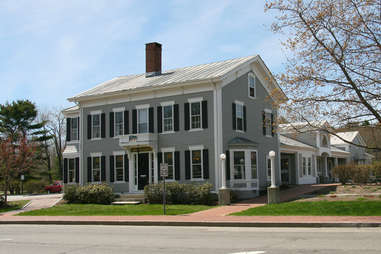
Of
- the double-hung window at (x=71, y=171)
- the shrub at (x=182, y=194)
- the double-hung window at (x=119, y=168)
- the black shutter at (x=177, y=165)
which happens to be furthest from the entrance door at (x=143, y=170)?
the double-hung window at (x=71, y=171)

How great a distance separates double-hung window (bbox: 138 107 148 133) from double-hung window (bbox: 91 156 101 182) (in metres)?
3.76

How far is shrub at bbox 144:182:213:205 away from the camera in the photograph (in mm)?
23172

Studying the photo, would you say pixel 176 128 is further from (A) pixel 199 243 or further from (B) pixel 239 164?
(A) pixel 199 243

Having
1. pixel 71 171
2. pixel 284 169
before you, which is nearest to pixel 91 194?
pixel 71 171

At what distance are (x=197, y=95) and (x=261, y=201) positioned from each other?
21.6 ft

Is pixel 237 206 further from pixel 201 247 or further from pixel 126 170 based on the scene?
pixel 201 247

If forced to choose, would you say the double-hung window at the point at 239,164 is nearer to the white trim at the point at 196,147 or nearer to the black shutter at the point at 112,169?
the white trim at the point at 196,147

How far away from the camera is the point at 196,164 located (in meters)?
24.9

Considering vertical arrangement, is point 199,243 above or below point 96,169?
below

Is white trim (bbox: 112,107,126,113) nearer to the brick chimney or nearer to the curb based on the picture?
the brick chimney

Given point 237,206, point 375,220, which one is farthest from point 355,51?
point 237,206

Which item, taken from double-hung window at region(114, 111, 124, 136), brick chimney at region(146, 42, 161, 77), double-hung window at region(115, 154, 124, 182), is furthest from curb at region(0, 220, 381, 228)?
brick chimney at region(146, 42, 161, 77)

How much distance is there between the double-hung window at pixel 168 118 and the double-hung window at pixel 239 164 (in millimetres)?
4022

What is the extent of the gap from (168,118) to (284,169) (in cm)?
1059
